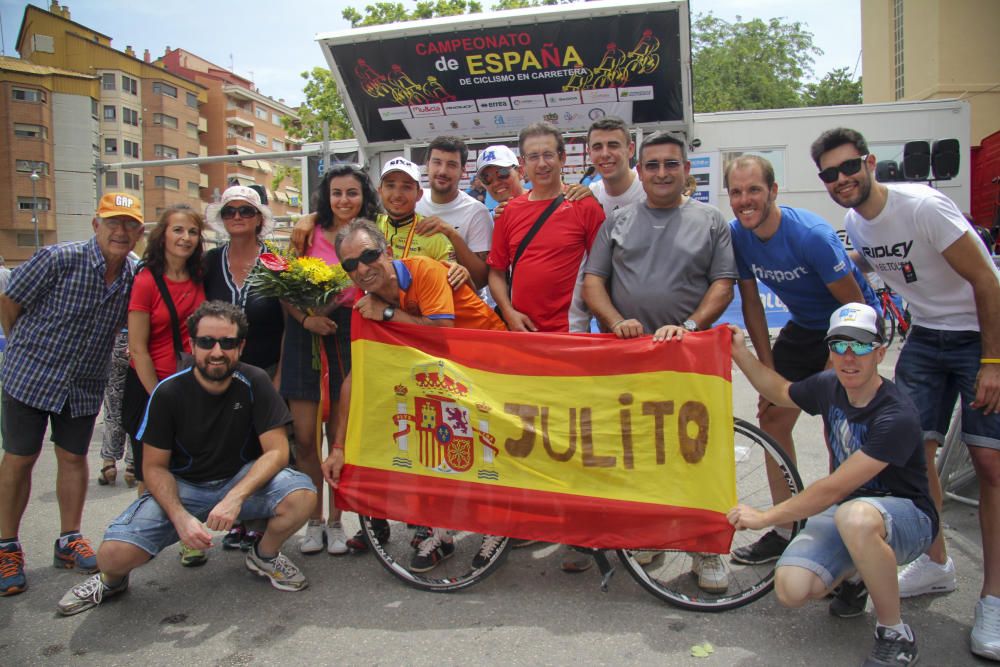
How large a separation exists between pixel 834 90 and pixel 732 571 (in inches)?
1592

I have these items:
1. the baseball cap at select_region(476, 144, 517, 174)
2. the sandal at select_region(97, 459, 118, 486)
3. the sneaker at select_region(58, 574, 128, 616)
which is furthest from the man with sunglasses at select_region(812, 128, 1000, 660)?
the sandal at select_region(97, 459, 118, 486)

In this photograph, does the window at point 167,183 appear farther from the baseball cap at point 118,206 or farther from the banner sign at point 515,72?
the baseball cap at point 118,206

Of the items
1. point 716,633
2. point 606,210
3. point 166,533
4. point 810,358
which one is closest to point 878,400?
point 810,358

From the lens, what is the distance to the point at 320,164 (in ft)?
39.0

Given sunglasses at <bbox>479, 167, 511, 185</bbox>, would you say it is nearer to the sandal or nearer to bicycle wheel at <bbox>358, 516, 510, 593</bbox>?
bicycle wheel at <bbox>358, 516, 510, 593</bbox>

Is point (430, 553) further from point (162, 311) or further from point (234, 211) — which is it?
point (234, 211)

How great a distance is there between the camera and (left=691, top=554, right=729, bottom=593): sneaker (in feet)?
11.1

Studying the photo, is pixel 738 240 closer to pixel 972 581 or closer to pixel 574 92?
pixel 972 581

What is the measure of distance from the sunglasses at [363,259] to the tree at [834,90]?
39011 millimetres

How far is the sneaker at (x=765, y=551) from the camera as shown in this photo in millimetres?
3686

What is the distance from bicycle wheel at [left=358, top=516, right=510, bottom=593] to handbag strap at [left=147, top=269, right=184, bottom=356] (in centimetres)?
150

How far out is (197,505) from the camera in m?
3.66

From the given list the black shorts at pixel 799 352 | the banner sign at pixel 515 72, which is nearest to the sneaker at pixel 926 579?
the black shorts at pixel 799 352

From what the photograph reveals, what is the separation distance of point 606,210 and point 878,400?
2002mm
